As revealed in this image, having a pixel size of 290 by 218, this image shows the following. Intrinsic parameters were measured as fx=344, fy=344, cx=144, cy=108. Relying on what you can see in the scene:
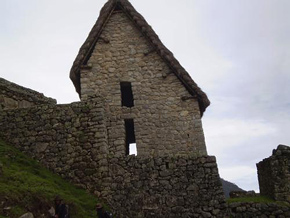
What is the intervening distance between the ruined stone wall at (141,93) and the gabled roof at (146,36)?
0.26 meters

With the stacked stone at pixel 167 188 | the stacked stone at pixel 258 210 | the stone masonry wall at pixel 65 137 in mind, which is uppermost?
the stone masonry wall at pixel 65 137

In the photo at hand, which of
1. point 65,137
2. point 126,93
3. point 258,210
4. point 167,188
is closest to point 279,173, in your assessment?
point 258,210

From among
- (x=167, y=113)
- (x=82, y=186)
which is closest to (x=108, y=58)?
(x=167, y=113)

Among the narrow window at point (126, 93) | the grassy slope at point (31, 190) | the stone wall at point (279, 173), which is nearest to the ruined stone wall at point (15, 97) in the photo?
the grassy slope at point (31, 190)

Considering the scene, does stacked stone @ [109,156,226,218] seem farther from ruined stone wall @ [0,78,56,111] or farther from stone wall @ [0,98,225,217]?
ruined stone wall @ [0,78,56,111]

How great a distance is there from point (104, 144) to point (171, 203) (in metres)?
3.00

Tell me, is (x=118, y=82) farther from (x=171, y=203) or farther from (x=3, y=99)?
(x=171, y=203)

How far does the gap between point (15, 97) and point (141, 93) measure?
19.9ft

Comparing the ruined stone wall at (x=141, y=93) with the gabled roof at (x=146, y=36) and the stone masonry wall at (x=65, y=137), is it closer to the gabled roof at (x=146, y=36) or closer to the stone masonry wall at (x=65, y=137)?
the gabled roof at (x=146, y=36)

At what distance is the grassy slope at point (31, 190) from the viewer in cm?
830

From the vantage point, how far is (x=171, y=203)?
10.5 meters

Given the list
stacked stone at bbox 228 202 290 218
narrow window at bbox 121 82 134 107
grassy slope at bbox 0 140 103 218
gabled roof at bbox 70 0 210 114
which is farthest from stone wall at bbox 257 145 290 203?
grassy slope at bbox 0 140 103 218

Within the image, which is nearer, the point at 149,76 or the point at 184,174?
the point at 184,174

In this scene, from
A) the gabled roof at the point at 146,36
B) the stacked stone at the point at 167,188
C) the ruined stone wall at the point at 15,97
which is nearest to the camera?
the stacked stone at the point at 167,188
